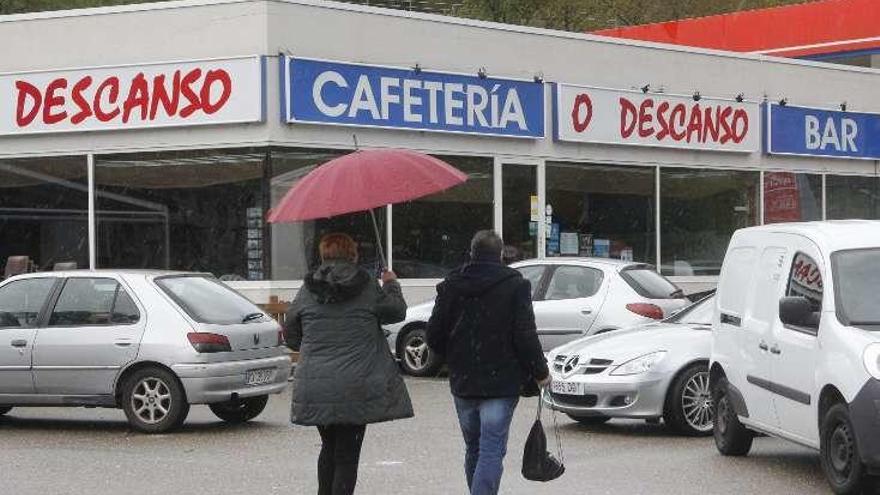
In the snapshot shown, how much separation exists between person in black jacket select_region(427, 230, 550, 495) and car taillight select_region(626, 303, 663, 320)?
986 cm

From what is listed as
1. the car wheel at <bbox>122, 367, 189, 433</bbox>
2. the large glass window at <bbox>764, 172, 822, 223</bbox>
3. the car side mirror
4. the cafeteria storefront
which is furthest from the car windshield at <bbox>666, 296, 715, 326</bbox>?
the large glass window at <bbox>764, 172, 822, 223</bbox>

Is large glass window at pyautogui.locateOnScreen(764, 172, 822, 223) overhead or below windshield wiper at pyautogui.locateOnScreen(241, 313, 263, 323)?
overhead

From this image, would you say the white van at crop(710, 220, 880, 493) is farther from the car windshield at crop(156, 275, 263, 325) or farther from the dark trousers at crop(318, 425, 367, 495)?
the car windshield at crop(156, 275, 263, 325)

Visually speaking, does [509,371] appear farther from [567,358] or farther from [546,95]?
[546,95]

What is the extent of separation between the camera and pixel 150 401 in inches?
554

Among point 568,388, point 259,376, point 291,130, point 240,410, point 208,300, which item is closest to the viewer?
point 568,388

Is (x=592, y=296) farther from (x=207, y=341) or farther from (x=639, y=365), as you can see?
(x=207, y=341)

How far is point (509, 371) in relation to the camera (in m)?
8.55

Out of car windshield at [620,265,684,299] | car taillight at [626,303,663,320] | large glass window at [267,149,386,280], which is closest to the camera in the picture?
car taillight at [626,303,663,320]

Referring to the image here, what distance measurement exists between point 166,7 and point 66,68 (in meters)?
1.75

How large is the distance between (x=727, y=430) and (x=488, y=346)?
4.30 meters

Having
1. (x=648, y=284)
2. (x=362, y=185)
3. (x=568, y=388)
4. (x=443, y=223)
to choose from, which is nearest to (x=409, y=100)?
(x=443, y=223)

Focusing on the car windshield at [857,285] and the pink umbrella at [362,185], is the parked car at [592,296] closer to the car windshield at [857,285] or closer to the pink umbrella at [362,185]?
the car windshield at [857,285]

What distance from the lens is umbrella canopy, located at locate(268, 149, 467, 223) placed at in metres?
8.69
